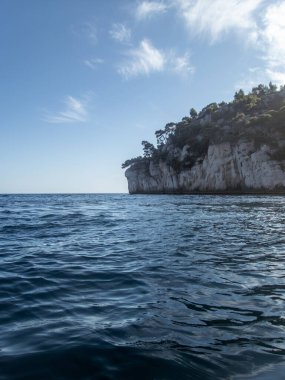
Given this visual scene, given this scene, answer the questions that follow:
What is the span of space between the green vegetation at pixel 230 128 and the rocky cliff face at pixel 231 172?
1.44 metres

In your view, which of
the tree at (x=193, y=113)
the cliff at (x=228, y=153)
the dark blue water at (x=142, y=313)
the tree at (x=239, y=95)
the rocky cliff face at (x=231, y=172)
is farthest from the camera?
the tree at (x=193, y=113)

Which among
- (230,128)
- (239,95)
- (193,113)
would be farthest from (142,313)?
(193,113)

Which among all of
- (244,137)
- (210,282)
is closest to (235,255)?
A: (210,282)

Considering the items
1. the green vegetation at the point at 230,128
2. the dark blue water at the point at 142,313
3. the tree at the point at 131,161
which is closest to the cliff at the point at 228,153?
the green vegetation at the point at 230,128

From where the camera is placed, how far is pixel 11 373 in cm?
373

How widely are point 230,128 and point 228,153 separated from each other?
7.50 meters

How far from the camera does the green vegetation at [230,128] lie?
7131 centimetres

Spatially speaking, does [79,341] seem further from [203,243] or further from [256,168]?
[256,168]

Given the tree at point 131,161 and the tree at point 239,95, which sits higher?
the tree at point 239,95

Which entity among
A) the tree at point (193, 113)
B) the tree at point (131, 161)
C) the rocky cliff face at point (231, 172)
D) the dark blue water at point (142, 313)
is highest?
the tree at point (193, 113)

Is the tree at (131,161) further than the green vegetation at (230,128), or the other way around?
the tree at (131,161)

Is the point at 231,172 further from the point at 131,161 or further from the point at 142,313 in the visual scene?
the point at 142,313

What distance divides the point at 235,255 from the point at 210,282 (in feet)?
11.0

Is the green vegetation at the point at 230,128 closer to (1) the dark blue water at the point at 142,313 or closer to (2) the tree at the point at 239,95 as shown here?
(2) the tree at the point at 239,95
